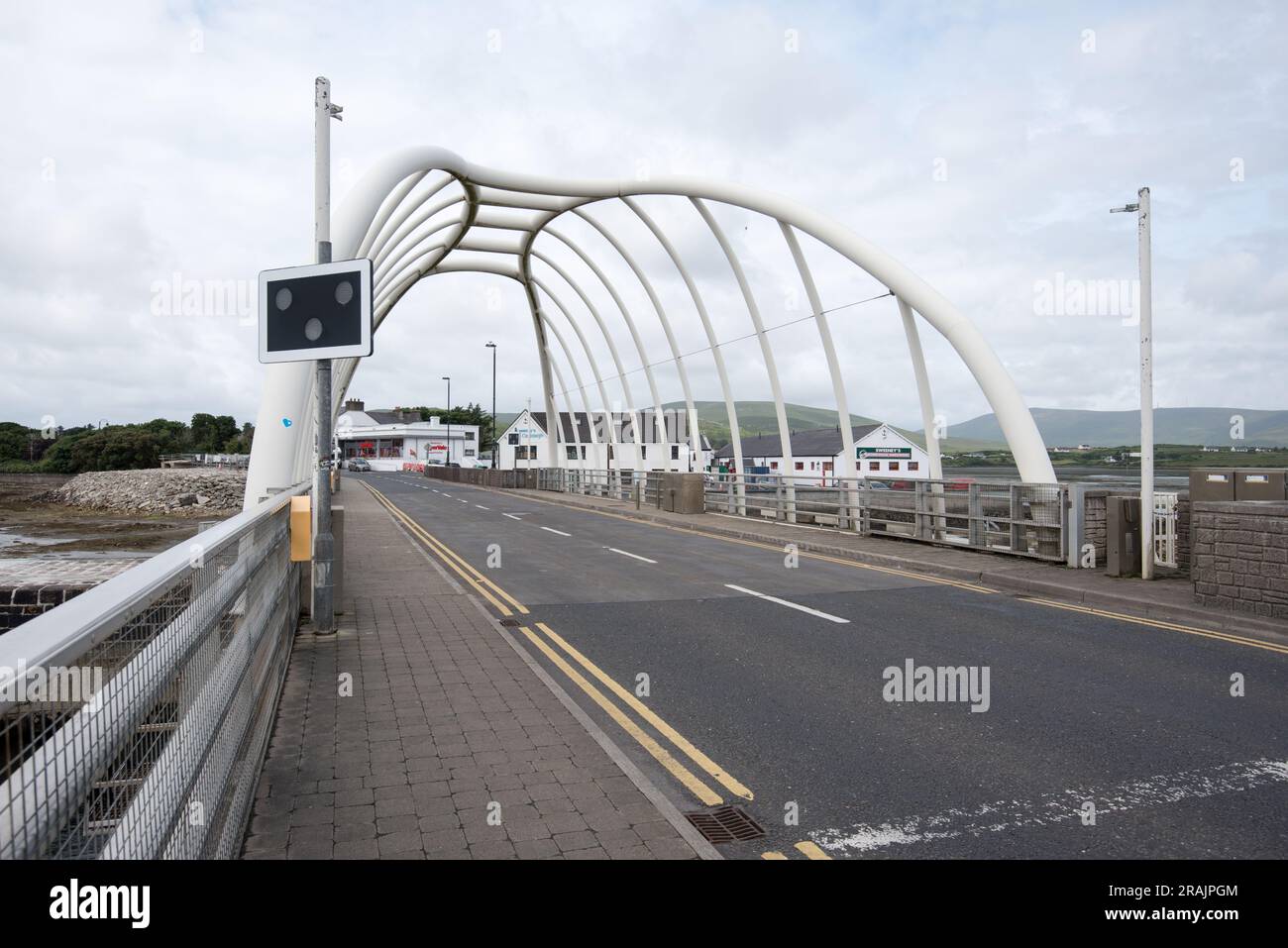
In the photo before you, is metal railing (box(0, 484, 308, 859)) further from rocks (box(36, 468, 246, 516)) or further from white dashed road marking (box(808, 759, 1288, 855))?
rocks (box(36, 468, 246, 516))

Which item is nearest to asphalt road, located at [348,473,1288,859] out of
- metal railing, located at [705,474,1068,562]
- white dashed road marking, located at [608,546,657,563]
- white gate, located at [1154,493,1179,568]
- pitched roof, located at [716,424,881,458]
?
white gate, located at [1154,493,1179,568]

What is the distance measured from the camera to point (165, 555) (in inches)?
121

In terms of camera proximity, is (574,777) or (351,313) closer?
(574,777)

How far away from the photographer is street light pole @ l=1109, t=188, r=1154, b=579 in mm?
11531

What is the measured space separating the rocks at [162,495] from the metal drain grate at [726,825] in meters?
42.2

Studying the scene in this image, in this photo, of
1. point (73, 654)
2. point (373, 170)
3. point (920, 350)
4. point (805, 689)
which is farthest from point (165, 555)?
point (920, 350)

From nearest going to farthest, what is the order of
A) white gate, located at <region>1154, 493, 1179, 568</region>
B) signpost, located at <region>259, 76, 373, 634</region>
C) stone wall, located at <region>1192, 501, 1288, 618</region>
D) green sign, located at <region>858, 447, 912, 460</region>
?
signpost, located at <region>259, 76, 373, 634</region> < stone wall, located at <region>1192, 501, 1288, 618</region> < white gate, located at <region>1154, 493, 1179, 568</region> < green sign, located at <region>858, 447, 912, 460</region>

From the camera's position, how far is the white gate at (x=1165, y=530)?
11.8 m

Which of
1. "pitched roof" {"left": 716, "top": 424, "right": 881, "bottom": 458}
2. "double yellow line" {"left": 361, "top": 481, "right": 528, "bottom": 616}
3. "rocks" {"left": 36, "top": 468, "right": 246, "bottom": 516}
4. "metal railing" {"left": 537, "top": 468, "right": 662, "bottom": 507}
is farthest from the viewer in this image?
"pitched roof" {"left": 716, "top": 424, "right": 881, "bottom": 458}

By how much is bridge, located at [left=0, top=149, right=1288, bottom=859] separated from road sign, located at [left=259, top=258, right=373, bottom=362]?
1444 millimetres

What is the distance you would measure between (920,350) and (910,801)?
16.5 meters

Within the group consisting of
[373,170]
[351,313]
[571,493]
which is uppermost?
[373,170]
